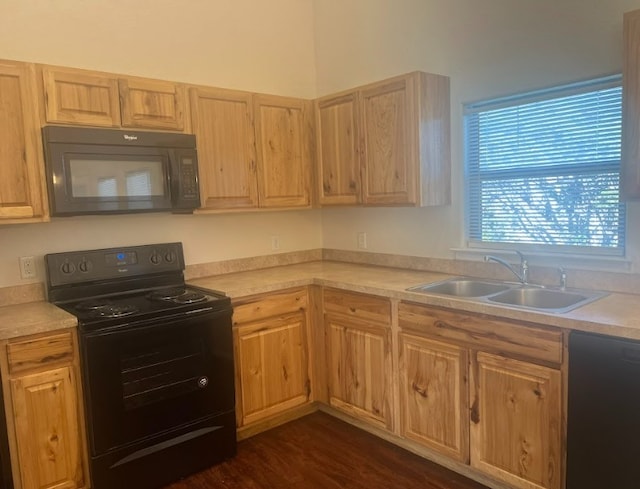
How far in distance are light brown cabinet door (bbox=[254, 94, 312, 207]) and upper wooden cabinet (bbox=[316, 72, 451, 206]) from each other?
22 cm

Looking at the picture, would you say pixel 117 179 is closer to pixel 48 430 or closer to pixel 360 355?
pixel 48 430

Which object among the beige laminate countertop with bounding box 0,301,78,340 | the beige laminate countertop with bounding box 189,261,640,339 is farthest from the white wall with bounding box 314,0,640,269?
the beige laminate countertop with bounding box 0,301,78,340

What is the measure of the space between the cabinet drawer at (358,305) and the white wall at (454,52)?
62 cm

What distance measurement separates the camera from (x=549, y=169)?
2.63m

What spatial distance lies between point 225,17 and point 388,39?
1.10m

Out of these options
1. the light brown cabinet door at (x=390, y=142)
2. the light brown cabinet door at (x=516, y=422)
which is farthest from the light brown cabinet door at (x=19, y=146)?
the light brown cabinet door at (x=516, y=422)

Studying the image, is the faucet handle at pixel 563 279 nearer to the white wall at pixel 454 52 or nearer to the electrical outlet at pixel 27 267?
the white wall at pixel 454 52

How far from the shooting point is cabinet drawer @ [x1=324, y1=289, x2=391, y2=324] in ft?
9.05

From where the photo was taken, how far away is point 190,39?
3.23 m

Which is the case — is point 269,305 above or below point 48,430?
above

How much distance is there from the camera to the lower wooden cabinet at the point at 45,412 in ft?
7.08

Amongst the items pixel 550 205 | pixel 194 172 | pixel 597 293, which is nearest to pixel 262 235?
pixel 194 172

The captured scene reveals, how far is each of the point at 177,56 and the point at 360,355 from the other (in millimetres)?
2178

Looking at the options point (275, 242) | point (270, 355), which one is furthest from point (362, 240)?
point (270, 355)
